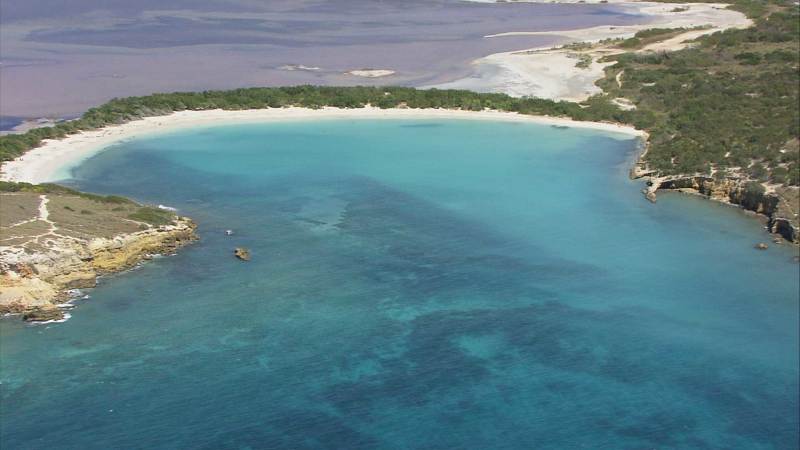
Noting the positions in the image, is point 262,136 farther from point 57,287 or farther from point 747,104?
point 747,104

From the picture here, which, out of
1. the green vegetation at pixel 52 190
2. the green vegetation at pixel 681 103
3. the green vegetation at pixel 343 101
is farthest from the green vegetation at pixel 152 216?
the green vegetation at pixel 343 101

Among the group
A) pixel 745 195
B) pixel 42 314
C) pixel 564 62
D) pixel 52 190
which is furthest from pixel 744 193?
pixel 564 62

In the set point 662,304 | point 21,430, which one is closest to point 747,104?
point 662,304

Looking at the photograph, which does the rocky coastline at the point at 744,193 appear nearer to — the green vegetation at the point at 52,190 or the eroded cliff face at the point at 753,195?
the eroded cliff face at the point at 753,195

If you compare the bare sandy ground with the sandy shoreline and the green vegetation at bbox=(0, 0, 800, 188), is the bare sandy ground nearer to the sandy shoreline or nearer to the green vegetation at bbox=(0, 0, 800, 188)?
the green vegetation at bbox=(0, 0, 800, 188)

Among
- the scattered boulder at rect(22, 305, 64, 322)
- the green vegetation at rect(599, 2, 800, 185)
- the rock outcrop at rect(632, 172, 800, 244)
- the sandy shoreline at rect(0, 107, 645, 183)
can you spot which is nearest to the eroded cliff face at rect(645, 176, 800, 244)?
the rock outcrop at rect(632, 172, 800, 244)

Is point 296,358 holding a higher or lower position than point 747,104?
lower
